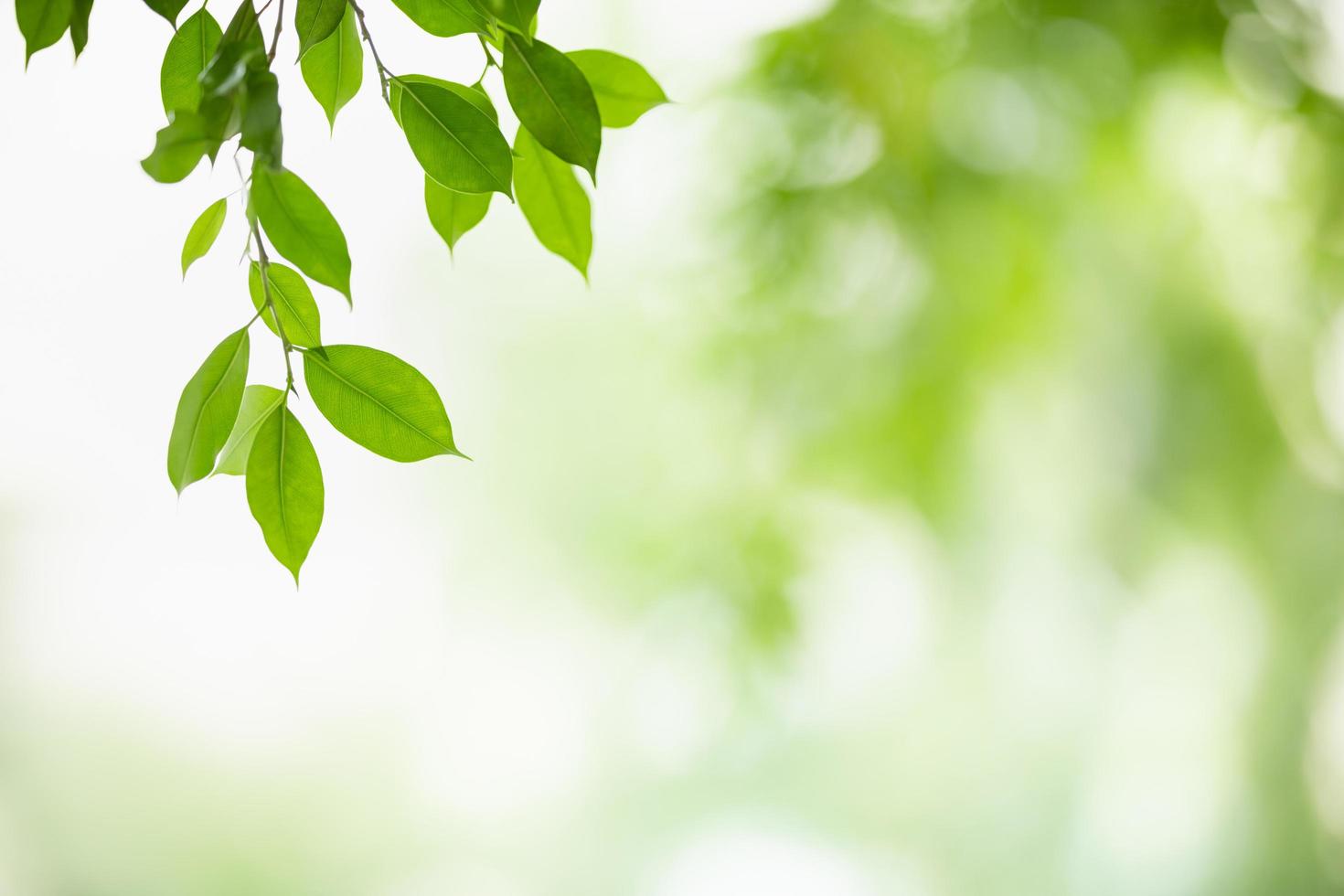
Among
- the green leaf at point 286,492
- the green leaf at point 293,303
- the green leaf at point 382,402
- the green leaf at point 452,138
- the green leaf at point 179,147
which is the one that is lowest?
the green leaf at point 286,492

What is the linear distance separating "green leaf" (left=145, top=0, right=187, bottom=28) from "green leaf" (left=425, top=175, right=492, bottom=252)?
8 cm

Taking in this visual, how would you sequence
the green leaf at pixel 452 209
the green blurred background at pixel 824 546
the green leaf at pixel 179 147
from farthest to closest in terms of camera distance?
the green blurred background at pixel 824 546
the green leaf at pixel 452 209
the green leaf at pixel 179 147

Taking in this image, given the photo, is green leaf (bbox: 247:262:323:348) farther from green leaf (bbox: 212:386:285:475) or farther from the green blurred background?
the green blurred background

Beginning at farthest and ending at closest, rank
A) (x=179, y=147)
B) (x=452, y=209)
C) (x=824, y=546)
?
(x=824, y=546) → (x=452, y=209) → (x=179, y=147)

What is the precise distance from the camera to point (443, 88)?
25 cm

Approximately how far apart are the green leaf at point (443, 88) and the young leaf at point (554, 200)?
0.04 metres

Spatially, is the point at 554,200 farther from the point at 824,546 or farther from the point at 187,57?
the point at 824,546

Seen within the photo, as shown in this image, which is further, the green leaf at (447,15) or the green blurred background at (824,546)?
the green blurred background at (824,546)

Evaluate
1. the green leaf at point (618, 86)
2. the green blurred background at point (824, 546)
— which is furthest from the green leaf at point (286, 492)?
the green blurred background at point (824, 546)

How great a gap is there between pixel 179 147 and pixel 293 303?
0.24ft

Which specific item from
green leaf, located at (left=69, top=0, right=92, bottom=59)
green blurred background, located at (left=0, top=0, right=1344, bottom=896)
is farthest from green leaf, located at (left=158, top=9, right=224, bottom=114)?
green blurred background, located at (left=0, top=0, right=1344, bottom=896)

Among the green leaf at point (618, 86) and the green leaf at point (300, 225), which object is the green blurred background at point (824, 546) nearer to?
the green leaf at point (618, 86)

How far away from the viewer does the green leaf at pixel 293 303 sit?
253mm

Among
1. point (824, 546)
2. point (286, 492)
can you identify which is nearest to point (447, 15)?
point (286, 492)
